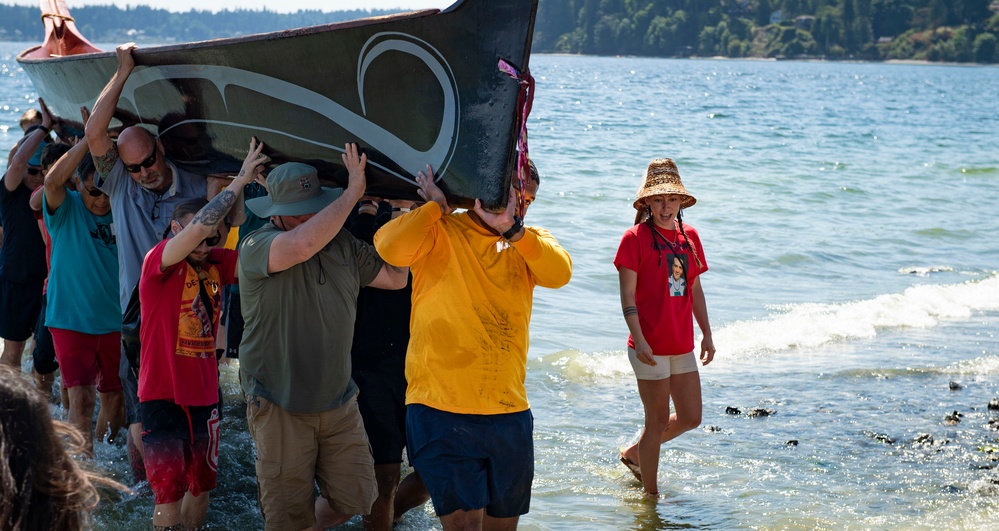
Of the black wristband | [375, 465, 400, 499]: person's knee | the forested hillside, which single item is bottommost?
[375, 465, 400, 499]: person's knee

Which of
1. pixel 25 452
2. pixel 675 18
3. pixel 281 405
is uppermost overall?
pixel 675 18

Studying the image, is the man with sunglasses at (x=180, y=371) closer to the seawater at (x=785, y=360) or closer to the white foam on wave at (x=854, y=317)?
the seawater at (x=785, y=360)

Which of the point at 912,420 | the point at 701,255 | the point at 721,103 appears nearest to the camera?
the point at 701,255

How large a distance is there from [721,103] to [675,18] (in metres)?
81.1

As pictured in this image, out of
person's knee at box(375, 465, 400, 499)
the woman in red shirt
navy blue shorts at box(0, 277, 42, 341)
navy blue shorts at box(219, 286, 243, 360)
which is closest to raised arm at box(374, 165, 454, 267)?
person's knee at box(375, 465, 400, 499)

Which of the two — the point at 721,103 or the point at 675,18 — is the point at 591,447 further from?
the point at 675,18

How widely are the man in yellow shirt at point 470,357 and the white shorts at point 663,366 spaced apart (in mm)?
1477

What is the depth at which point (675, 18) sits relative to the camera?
119250 mm

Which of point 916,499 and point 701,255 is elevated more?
point 701,255

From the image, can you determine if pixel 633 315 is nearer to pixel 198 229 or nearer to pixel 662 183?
pixel 662 183

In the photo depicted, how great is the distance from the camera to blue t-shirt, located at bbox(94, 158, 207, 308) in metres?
4.64

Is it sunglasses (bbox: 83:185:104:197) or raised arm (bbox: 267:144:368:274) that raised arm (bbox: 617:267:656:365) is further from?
sunglasses (bbox: 83:185:104:197)

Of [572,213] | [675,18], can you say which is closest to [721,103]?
[572,213]

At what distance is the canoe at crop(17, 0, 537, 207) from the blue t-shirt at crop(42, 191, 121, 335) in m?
0.58
